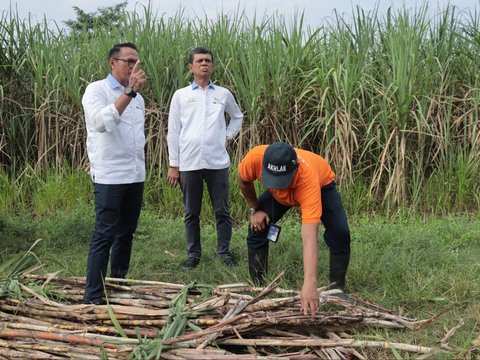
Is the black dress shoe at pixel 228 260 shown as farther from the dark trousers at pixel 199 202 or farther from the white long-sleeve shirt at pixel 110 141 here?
the white long-sleeve shirt at pixel 110 141

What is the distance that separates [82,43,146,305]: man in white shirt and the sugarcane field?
1 cm

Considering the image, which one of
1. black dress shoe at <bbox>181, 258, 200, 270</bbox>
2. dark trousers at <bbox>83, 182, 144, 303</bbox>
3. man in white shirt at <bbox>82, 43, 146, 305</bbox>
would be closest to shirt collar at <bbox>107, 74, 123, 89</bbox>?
man in white shirt at <bbox>82, 43, 146, 305</bbox>

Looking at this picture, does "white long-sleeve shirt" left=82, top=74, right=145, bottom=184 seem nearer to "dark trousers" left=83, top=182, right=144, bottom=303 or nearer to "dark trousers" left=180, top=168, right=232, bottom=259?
"dark trousers" left=83, top=182, right=144, bottom=303

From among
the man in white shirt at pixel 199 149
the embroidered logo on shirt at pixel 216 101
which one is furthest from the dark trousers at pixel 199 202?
the embroidered logo on shirt at pixel 216 101

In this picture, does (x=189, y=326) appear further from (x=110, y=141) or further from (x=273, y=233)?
(x=110, y=141)

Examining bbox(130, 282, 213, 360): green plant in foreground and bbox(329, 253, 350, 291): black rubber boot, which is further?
bbox(329, 253, 350, 291): black rubber boot

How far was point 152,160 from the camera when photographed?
6246 millimetres

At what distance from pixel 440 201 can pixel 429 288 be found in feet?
7.99

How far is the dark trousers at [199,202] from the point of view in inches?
167

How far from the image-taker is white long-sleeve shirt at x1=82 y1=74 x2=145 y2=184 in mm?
3096

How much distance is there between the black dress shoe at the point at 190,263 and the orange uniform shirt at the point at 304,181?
1.12 metres

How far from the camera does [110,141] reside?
316 cm

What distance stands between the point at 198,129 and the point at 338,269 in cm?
157

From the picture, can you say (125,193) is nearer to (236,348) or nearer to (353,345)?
(236,348)
